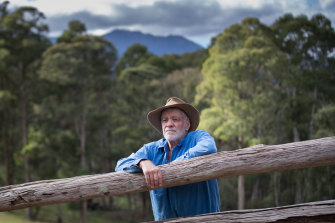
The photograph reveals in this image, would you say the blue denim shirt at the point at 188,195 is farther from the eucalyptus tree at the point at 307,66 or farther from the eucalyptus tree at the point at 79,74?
the eucalyptus tree at the point at 79,74

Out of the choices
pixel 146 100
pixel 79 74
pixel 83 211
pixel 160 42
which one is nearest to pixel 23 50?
pixel 79 74

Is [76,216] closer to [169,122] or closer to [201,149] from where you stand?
[169,122]

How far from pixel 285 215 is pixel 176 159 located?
2.57 ft

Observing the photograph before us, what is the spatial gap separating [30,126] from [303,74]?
16.8m

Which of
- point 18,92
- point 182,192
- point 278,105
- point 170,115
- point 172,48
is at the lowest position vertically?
point 182,192

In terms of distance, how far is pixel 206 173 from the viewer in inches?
86.2

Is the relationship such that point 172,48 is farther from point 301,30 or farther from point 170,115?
point 170,115

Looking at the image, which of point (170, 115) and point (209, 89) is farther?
point (209, 89)

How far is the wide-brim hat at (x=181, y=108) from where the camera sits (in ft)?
9.25

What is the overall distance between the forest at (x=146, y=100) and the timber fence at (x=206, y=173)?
1374cm

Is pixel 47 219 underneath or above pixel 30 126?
underneath

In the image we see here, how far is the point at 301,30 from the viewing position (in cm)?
1891

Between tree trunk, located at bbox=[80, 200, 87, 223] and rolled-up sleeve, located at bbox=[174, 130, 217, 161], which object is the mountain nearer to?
tree trunk, located at bbox=[80, 200, 87, 223]

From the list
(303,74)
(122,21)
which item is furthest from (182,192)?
(122,21)
